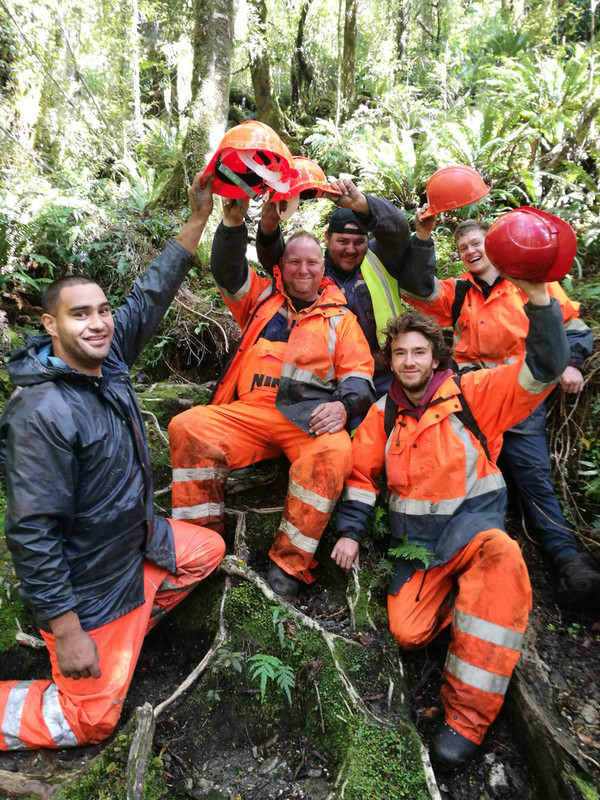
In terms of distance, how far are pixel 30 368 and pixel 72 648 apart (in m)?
1.34

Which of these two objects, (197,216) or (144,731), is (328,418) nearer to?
(197,216)

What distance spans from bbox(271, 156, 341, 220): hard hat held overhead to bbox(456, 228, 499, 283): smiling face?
1.30 meters

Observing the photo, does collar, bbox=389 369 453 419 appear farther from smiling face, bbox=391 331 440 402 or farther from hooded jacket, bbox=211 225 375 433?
hooded jacket, bbox=211 225 375 433

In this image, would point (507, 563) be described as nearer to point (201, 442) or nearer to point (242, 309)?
point (201, 442)

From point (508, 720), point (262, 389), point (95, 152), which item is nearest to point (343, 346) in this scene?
point (262, 389)

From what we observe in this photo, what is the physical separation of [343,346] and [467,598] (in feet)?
6.04

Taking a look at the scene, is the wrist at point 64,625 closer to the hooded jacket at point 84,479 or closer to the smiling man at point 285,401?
the hooded jacket at point 84,479

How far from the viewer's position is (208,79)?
6781 millimetres

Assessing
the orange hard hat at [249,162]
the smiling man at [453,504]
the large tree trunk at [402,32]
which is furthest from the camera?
the large tree trunk at [402,32]

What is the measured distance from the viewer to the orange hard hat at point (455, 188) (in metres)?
3.37

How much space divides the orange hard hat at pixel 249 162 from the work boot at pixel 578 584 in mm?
3131

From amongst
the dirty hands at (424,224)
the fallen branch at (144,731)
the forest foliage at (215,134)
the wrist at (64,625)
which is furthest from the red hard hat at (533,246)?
the wrist at (64,625)

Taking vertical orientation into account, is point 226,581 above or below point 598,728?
above

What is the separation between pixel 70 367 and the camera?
2.49 m
